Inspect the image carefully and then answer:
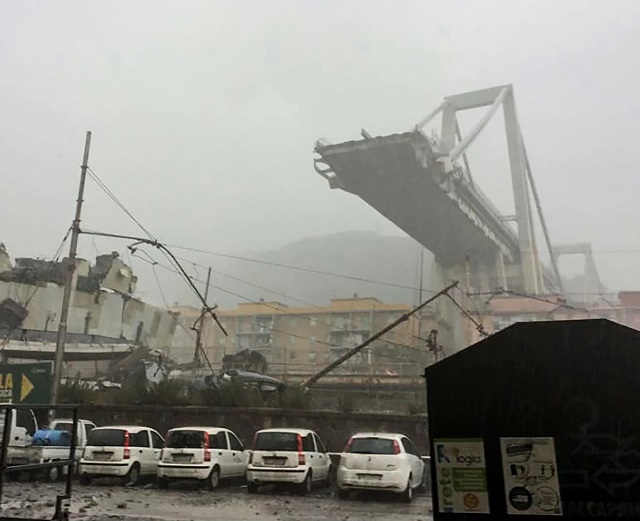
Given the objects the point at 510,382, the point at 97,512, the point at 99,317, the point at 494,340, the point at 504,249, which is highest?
the point at 504,249

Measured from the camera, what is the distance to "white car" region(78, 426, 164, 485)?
10.6 meters

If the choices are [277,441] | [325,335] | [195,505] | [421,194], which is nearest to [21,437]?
[195,505]

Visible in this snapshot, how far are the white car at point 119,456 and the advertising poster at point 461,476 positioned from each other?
301 inches

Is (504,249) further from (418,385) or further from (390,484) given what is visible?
(390,484)

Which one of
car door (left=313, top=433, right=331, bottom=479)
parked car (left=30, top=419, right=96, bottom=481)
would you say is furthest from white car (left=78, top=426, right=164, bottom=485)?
car door (left=313, top=433, right=331, bottom=479)

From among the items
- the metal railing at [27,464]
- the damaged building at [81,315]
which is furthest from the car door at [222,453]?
the damaged building at [81,315]

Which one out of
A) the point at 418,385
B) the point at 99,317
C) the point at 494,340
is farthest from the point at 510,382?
the point at 99,317

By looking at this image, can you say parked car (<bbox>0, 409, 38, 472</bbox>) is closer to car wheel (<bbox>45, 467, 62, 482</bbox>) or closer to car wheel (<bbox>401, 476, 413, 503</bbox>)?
car wheel (<bbox>45, 467, 62, 482</bbox>)

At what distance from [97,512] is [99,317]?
1207 inches

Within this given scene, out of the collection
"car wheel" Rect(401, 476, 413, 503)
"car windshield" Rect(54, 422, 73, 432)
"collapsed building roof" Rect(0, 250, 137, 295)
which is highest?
"collapsed building roof" Rect(0, 250, 137, 295)

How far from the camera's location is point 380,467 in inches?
375

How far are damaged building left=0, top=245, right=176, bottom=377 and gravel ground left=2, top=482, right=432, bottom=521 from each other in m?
15.9

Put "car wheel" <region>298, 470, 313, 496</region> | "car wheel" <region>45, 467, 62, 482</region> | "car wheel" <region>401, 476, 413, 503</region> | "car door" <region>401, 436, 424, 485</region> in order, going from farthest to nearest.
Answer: "car wheel" <region>298, 470, 313, 496</region> < "car door" <region>401, 436, 424, 485</region> < "car wheel" <region>401, 476, 413, 503</region> < "car wheel" <region>45, 467, 62, 482</region>

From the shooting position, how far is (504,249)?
4338cm
